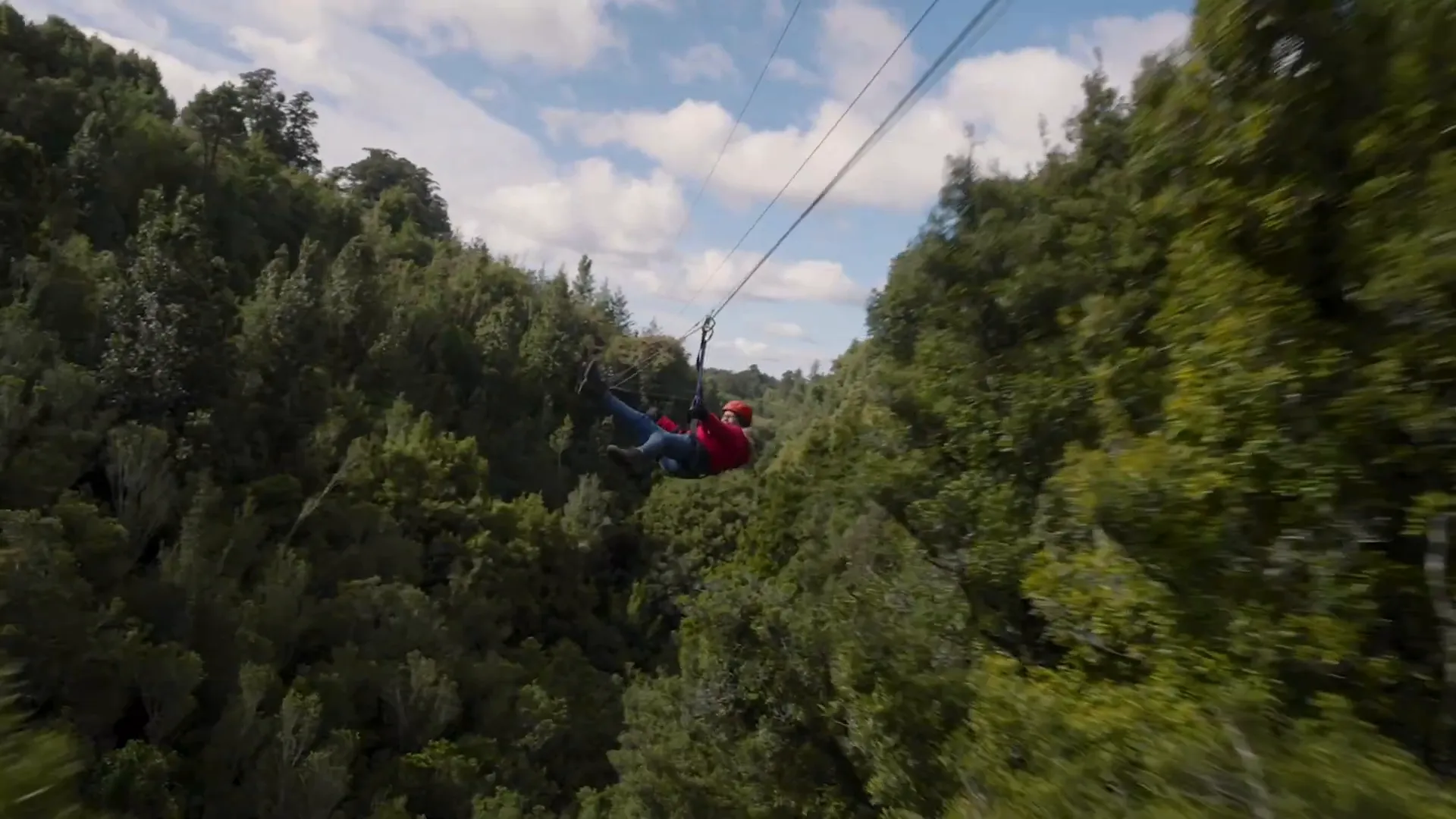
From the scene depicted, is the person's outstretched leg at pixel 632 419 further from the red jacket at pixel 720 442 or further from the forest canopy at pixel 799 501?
the forest canopy at pixel 799 501

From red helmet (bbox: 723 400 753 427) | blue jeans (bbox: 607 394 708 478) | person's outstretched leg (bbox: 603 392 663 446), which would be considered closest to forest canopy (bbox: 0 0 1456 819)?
red helmet (bbox: 723 400 753 427)

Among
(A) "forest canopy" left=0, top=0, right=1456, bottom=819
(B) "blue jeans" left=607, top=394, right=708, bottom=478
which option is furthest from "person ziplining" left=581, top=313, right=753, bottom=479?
(A) "forest canopy" left=0, top=0, right=1456, bottom=819

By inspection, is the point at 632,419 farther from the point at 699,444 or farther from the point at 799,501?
the point at 799,501

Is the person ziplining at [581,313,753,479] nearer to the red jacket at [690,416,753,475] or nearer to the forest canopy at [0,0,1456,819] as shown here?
the red jacket at [690,416,753,475]

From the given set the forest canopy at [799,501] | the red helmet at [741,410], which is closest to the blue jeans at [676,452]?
the red helmet at [741,410]

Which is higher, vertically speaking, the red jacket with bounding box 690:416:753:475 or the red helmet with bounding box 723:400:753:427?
the red helmet with bounding box 723:400:753:427

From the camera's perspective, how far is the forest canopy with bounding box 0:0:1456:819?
12.8 feet

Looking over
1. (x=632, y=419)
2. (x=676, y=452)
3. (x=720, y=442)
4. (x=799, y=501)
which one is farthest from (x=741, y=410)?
(x=799, y=501)

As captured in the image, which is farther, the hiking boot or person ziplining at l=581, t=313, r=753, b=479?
the hiking boot

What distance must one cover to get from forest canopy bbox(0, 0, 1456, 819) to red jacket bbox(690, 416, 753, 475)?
8.33 feet

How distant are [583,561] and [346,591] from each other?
11.6m

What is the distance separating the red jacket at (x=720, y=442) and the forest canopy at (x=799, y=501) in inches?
100.0

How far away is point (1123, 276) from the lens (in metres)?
9.37

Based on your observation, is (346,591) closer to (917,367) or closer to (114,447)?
(114,447)
